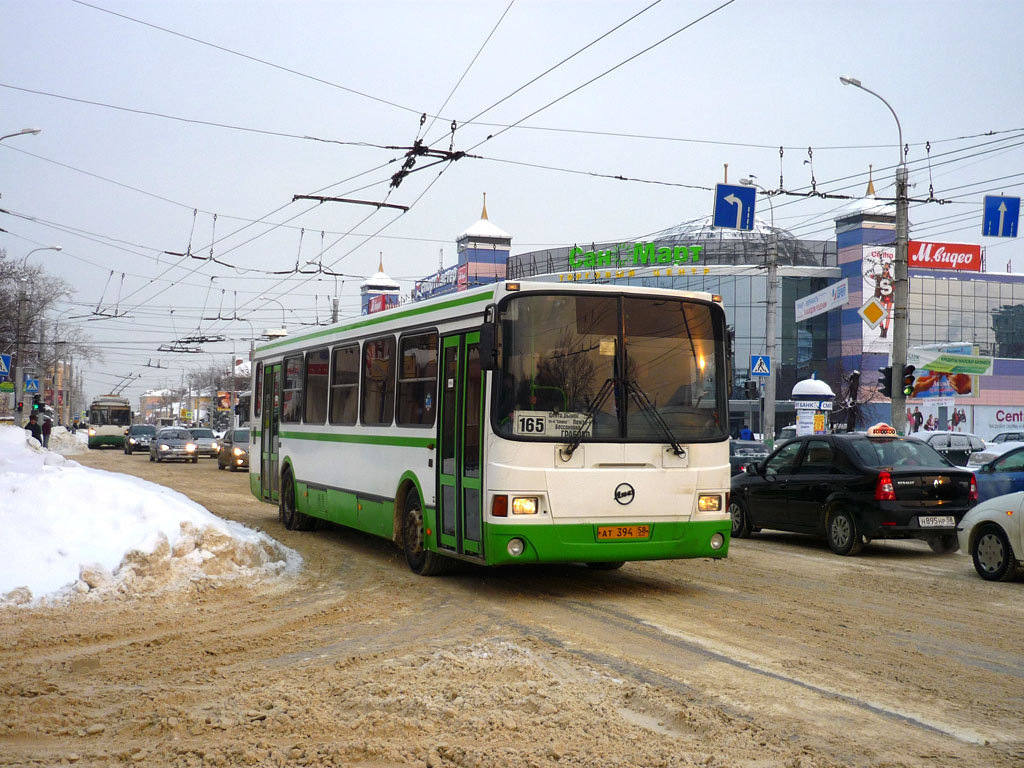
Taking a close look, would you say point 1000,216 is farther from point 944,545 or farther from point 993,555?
point 993,555

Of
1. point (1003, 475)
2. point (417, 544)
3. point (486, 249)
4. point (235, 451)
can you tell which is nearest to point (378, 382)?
point (417, 544)

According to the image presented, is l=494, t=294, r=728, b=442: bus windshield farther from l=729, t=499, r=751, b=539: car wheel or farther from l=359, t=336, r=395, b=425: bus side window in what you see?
l=729, t=499, r=751, b=539: car wheel

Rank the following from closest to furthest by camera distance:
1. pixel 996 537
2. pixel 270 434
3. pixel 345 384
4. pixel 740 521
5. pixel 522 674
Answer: pixel 522 674 → pixel 996 537 → pixel 345 384 → pixel 740 521 → pixel 270 434

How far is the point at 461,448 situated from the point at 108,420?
203ft

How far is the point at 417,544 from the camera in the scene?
11.1 m

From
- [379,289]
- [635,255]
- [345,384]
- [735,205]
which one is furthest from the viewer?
[379,289]

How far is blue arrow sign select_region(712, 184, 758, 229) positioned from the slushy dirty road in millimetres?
15680

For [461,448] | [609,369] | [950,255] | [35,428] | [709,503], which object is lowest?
[35,428]

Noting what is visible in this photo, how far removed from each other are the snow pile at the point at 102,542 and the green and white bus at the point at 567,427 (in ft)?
6.88

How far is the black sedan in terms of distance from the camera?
1317 centimetres

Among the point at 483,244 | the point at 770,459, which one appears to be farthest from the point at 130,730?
the point at 483,244

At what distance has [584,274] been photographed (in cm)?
7138

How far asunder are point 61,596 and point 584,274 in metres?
63.9

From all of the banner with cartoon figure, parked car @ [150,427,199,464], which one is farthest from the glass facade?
parked car @ [150,427,199,464]
